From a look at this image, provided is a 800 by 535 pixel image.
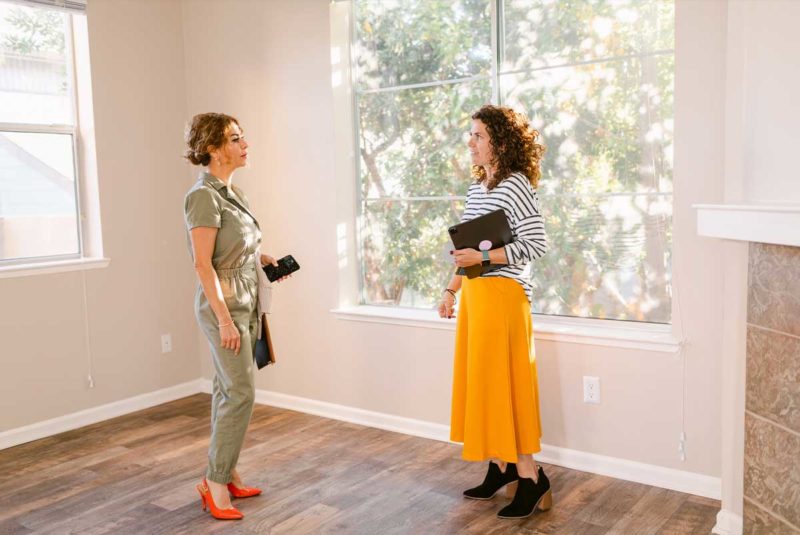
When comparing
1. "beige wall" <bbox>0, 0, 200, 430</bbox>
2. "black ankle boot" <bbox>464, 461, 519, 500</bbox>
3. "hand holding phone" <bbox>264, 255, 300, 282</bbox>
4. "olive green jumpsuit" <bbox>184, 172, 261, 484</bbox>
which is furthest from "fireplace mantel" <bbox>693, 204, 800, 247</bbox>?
"beige wall" <bbox>0, 0, 200, 430</bbox>

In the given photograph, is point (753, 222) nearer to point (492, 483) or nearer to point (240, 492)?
point (492, 483)

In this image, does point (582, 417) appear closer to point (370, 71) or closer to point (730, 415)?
point (730, 415)

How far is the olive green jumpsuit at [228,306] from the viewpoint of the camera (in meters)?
2.88

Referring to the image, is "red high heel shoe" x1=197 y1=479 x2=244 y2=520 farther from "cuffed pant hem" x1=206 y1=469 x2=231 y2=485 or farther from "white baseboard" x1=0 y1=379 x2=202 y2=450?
"white baseboard" x1=0 y1=379 x2=202 y2=450

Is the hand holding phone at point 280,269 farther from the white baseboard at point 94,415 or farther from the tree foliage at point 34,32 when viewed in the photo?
the tree foliage at point 34,32

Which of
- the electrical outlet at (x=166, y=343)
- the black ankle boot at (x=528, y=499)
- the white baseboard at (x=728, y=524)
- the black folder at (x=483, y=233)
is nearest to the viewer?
the white baseboard at (x=728, y=524)

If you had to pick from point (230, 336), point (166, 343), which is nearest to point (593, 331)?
point (230, 336)

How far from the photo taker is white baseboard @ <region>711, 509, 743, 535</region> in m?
2.67

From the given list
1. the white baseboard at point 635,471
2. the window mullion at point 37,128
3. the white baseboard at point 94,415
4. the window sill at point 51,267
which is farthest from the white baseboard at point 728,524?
the window mullion at point 37,128

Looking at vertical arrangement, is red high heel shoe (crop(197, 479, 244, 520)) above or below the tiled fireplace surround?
below

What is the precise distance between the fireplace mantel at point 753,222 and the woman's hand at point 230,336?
171 cm

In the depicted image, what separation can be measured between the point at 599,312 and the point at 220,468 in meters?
1.76

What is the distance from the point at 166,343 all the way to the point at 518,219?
2.67m

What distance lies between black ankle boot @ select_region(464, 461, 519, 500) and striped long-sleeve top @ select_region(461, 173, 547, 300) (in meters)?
0.82
